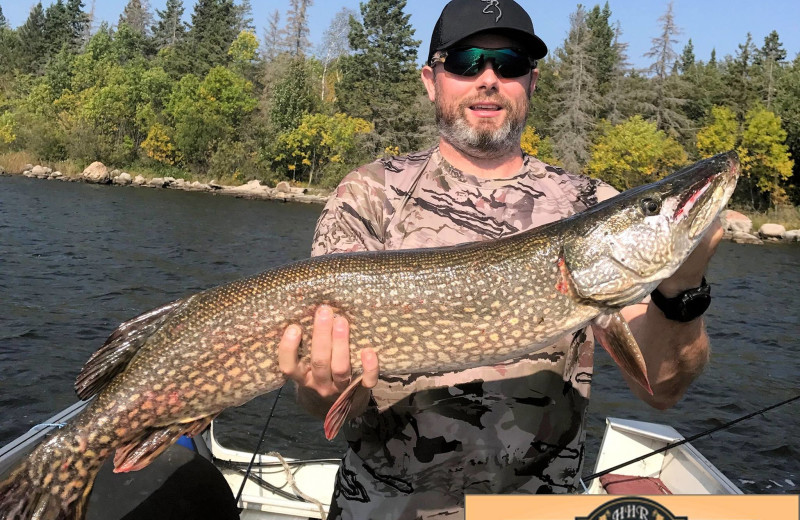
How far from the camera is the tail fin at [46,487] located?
227cm

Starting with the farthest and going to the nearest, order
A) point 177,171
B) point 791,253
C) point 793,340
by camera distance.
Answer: point 177,171 < point 791,253 < point 793,340

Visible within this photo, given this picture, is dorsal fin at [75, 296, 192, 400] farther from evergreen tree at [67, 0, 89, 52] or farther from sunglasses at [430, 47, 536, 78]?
evergreen tree at [67, 0, 89, 52]

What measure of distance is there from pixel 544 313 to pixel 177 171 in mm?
53830

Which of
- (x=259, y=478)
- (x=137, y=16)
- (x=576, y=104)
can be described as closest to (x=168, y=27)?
(x=137, y=16)

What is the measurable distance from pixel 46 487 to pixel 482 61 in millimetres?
2526

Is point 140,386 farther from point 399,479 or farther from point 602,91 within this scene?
point 602,91

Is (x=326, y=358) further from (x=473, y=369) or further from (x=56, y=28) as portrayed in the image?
(x=56, y=28)

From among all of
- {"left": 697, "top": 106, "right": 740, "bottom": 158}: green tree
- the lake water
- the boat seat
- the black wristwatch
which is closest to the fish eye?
the black wristwatch

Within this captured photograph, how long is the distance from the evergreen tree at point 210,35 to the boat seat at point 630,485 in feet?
213

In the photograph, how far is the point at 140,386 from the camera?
239 cm

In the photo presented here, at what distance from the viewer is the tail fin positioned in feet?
7.44

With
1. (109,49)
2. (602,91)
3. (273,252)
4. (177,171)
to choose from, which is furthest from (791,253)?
(109,49)

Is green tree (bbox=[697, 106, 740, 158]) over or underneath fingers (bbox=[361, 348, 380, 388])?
over

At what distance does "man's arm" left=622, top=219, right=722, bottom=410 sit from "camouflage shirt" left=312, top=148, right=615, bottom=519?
9.8 inches
